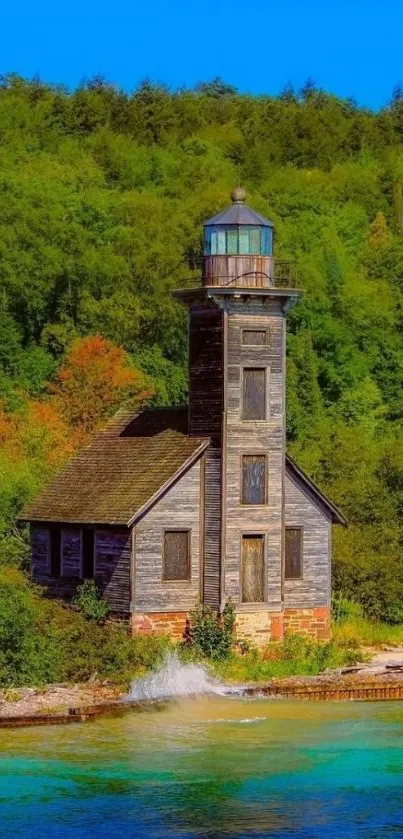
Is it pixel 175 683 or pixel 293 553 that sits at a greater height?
A: pixel 293 553

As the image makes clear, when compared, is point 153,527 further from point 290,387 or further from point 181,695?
point 290,387

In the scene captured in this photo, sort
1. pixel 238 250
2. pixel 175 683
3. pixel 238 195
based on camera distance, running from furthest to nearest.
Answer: pixel 238 195 → pixel 238 250 → pixel 175 683

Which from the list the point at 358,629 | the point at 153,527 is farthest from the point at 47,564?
the point at 358,629

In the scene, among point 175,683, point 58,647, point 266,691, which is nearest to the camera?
point 175,683

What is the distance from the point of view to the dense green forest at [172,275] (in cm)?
5125

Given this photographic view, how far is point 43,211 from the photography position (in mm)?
79938

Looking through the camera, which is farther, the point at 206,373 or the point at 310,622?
the point at 310,622

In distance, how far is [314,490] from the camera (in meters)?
44.6

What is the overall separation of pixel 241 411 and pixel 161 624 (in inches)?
201

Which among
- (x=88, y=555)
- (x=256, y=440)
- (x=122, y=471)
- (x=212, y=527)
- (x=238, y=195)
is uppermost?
(x=238, y=195)

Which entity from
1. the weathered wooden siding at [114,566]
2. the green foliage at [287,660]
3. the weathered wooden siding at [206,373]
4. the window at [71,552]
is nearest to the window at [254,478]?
the weathered wooden siding at [206,373]

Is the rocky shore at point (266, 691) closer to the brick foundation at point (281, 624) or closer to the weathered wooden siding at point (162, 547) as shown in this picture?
the brick foundation at point (281, 624)

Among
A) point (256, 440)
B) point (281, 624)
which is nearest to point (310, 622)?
point (281, 624)

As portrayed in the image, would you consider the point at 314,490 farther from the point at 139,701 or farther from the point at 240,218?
the point at 139,701
